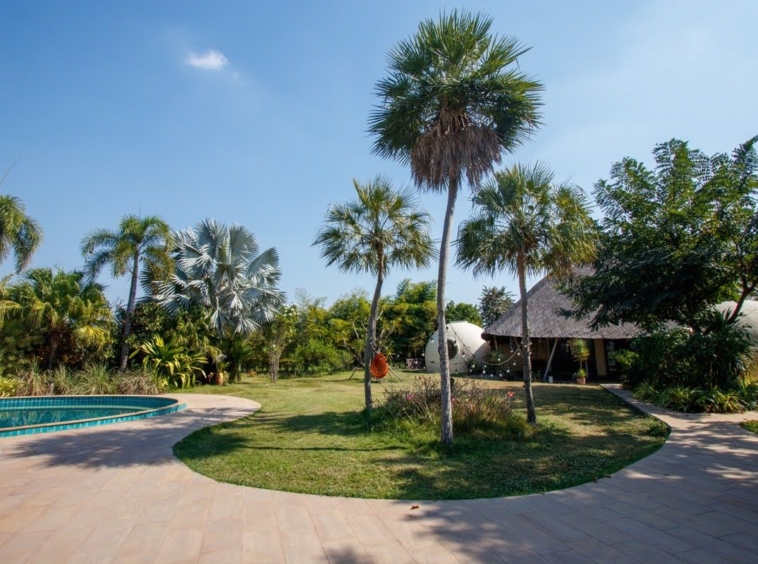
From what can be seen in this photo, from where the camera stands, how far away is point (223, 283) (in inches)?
738

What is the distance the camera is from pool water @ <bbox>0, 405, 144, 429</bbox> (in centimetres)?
1110

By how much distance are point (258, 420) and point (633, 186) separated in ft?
41.8

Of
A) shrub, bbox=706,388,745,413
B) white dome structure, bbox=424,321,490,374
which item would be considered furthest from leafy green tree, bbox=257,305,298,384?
shrub, bbox=706,388,745,413

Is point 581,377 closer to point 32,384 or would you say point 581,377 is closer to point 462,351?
point 462,351

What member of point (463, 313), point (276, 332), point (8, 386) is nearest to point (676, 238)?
point (276, 332)

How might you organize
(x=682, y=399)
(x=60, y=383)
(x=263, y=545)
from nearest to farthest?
(x=263, y=545) → (x=682, y=399) → (x=60, y=383)

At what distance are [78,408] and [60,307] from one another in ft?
14.5

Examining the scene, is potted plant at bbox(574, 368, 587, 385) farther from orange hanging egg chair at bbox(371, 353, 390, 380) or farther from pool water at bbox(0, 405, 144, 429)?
pool water at bbox(0, 405, 144, 429)

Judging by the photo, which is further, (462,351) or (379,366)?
(462,351)

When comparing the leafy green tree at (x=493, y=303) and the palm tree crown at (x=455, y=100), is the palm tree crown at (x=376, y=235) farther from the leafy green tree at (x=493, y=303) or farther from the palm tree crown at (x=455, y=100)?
the leafy green tree at (x=493, y=303)

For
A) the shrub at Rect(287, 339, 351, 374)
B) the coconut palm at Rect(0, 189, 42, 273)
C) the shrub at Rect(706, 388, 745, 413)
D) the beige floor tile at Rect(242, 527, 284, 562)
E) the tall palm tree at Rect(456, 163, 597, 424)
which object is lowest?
the beige floor tile at Rect(242, 527, 284, 562)

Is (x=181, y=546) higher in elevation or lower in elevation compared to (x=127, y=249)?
lower

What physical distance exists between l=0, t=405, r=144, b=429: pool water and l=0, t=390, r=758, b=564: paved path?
20.6 ft

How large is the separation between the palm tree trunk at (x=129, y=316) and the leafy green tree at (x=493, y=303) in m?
35.5
